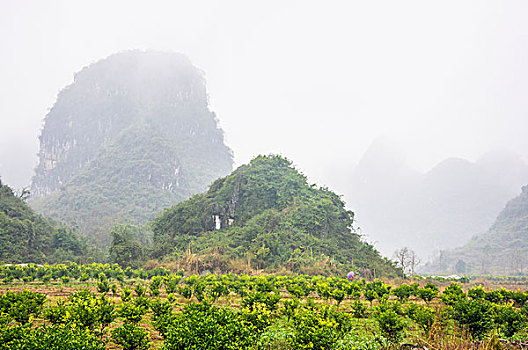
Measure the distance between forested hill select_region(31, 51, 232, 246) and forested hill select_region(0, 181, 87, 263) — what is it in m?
31.2

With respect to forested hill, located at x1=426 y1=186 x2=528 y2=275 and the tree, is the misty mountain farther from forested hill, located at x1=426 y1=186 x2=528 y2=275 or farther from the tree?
the tree

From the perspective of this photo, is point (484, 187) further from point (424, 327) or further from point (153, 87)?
point (424, 327)

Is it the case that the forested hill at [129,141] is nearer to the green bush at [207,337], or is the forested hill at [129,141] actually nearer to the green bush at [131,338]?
the green bush at [131,338]

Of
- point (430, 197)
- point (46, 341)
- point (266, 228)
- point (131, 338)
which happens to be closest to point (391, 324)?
point (131, 338)

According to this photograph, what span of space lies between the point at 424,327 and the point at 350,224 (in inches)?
944

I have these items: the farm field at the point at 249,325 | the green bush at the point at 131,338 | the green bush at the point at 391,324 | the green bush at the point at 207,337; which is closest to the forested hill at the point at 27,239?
the farm field at the point at 249,325

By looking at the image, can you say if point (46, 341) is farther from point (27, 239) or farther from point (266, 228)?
point (27, 239)

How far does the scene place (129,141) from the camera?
3536 inches

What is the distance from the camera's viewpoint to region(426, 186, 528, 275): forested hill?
2181 inches

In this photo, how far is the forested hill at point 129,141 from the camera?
239ft

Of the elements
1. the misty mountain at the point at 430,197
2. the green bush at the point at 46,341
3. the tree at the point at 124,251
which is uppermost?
the misty mountain at the point at 430,197

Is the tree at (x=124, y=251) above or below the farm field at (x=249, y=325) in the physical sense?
above

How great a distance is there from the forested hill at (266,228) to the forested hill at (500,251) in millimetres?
39813

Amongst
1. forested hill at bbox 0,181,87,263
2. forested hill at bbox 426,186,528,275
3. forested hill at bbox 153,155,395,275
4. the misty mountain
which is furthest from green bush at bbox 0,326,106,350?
the misty mountain
